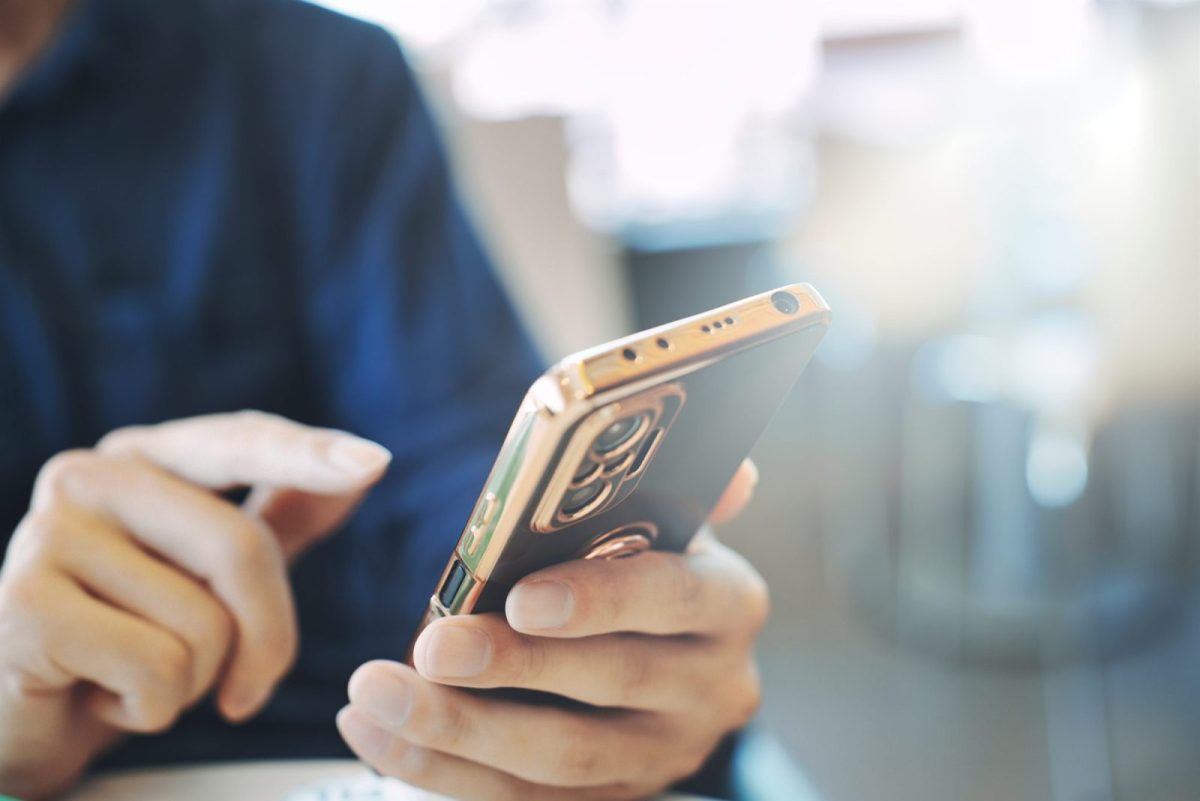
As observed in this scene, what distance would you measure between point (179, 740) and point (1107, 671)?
1.39 meters

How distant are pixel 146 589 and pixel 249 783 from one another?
0.10 metres

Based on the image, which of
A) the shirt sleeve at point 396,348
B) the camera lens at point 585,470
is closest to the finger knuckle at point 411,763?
the camera lens at point 585,470

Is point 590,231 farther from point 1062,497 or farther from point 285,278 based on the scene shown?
point 285,278

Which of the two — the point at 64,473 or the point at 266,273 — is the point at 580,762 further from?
the point at 266,273

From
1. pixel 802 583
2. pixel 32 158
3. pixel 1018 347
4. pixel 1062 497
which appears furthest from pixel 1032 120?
pixel 32 158

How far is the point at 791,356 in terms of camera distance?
26 cm

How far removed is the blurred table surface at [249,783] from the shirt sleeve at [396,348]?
14cm

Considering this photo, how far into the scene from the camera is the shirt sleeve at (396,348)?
1.78 ft

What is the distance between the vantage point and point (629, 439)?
0.24m

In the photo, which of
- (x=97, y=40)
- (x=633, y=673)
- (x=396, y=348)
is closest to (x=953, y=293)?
(x=396, y=348)

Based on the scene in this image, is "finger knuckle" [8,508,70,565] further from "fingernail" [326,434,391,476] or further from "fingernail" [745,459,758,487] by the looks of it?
"fingernail" [745,459,758,487]

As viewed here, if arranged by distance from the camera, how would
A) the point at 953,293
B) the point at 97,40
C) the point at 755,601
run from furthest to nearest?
the point at 953,293 < the point at 97,40 < the point at 755,601

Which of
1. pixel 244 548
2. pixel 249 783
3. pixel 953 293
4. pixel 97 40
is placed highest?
pixel 97 40

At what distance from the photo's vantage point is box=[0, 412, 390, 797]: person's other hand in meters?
0.31
